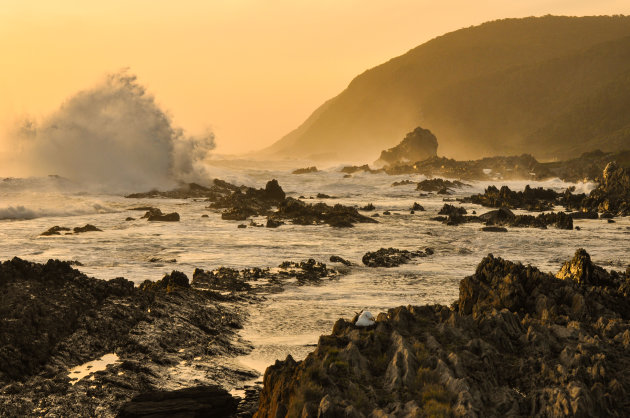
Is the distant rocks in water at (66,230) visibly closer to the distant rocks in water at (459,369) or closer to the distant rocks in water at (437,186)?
the distant rocks in water at (459,369)

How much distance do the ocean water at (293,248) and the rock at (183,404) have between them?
104 inches

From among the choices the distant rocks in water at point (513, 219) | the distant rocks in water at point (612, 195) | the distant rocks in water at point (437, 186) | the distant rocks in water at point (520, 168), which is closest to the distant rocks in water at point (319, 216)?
the distant rocks in water at point (513, 219)

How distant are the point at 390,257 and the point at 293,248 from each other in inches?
213

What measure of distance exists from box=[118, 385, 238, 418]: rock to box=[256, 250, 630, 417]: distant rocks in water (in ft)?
3.45

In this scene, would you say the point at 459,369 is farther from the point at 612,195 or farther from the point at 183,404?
the point at 612,195

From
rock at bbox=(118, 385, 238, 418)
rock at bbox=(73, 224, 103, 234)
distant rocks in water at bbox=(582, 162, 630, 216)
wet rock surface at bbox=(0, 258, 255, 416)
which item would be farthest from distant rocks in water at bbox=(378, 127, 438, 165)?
rock at bbox=(118, 385, 238, 418)

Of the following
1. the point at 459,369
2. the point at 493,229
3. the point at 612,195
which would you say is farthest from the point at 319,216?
the point at 459,369

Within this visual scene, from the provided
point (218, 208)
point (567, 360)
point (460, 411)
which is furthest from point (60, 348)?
point (218, 208)

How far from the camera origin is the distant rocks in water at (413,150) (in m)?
122

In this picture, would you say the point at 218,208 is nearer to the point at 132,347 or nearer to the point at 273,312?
the point at 273,312

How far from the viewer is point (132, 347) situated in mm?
13180

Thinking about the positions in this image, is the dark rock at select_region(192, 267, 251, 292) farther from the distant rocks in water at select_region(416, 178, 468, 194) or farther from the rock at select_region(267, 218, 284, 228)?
the distant rocks in water at select_region(416, 178, 468, 194)

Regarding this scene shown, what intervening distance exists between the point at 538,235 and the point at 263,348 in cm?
2338

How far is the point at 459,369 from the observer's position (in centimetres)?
910
